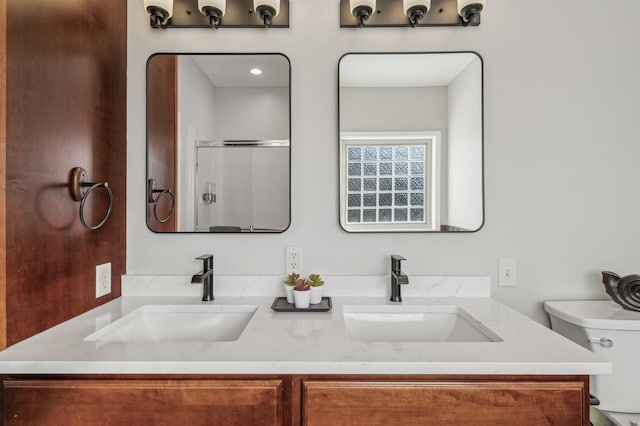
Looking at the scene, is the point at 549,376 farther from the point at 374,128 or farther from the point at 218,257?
the point at 218,257

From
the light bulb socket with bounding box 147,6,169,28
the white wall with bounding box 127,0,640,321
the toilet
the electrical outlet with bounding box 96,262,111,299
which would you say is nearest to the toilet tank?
the toilet

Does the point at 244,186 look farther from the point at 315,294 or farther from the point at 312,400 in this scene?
the point at 312,400

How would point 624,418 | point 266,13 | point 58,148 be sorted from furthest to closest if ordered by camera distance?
point 266,13
point 624,418
point 58,148

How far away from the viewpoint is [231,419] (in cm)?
89

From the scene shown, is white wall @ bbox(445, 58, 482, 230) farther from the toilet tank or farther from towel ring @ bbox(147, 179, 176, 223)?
towel ring @ bbox(147, 179, 176, 223)

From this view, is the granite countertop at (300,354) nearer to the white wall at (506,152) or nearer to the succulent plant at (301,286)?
the succulent plant at (301,286)

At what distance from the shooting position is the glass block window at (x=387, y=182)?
1.50m

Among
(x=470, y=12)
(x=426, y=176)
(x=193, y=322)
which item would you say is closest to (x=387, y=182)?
(x=426, y=176)

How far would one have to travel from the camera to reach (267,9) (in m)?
1.44

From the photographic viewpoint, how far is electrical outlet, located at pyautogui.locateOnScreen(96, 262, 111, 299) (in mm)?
1341

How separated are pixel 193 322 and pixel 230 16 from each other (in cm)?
130

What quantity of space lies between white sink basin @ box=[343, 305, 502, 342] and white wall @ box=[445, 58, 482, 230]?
407 mm

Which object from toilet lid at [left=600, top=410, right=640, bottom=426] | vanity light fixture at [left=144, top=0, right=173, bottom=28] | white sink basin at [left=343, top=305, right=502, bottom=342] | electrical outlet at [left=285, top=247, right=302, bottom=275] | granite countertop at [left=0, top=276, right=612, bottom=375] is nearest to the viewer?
granite countertop at [left=0, top=276, right=612, bottom=375]

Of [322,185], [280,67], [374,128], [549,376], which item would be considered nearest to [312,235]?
[322,185]
